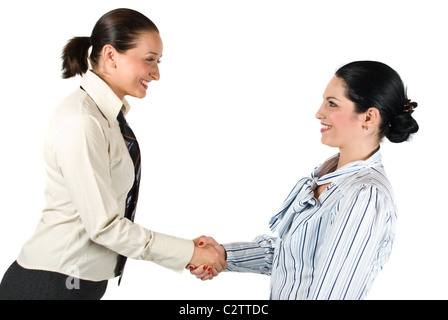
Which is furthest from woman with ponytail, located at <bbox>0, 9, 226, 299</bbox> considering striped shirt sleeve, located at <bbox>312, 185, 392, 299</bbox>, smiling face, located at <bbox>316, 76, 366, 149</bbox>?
smiling face, located at <bbox>316, 76, 366, 149</bbox>

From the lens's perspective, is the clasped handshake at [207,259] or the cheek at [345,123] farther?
the clasped handshake at [207,259]

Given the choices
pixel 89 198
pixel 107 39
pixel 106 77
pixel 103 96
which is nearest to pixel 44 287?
pixel 89 198

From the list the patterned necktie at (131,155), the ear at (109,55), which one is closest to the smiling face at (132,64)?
the ear at (109,55)

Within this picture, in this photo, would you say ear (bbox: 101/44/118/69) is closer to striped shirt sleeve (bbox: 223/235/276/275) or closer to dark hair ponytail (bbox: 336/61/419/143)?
dark hair ponytail (bbox: 336/61/419/143)

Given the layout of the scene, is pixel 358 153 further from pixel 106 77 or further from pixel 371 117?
pixel 106 77

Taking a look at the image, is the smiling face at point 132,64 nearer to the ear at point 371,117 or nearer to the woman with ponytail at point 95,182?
the woman with ponytail at point 95,182

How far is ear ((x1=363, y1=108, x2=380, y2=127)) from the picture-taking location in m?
2.31

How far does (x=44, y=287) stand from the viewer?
224 centimetres

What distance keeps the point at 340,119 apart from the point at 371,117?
0.14 m

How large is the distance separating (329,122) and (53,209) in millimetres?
1300

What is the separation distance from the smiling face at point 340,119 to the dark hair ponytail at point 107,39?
0.88m

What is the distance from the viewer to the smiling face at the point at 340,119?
2352 mm
